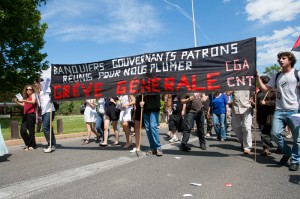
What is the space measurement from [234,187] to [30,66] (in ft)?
80.7

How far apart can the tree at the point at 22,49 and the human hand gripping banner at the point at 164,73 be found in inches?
537

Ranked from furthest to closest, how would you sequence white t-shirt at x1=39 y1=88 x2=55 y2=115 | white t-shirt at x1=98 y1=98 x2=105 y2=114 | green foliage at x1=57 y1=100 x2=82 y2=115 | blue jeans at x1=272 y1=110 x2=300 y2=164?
green foliage at x1=57 y1=100 x2=82 y2=115
white t-shirt at x1=98 y1=98 x2=105 y2=114
white t-shirt at x1=39 y1=88 x2=55 y2=115
blue jeans at x1=272 y1=110 x2=300 y2=164

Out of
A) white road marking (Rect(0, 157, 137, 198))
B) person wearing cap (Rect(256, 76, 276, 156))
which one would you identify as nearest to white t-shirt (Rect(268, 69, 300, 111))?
person wearing cap (Rect(256, 76, 276, 156))

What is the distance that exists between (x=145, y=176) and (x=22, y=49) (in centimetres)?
2288

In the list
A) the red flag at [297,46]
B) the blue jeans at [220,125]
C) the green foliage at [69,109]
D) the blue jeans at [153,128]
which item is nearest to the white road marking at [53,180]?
the blue jeans at [153,128]

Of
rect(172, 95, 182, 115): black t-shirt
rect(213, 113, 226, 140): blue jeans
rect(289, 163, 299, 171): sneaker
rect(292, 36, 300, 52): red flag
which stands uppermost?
rect(292, 36, 300, 52): red flag

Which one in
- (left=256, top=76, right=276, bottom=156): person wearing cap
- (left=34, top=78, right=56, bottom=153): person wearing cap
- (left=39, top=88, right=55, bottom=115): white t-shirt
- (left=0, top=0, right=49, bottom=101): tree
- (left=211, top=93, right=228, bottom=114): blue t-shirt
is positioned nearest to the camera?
(left=256, top=76, right=276, bottom=156): person wearing cap

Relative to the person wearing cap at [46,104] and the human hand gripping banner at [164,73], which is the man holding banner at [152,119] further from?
the person wearing cap at [46,104]

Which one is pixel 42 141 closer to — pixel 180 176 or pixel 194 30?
pixel 180 176

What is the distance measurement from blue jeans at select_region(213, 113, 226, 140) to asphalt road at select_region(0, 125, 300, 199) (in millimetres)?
2622

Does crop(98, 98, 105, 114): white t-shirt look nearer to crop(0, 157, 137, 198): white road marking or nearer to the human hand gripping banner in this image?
the human hand gripping banner

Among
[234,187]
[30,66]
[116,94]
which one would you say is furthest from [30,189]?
[30,66]

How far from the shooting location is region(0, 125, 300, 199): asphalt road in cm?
414

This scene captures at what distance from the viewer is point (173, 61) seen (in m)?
6.93
